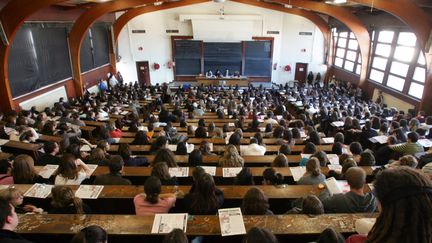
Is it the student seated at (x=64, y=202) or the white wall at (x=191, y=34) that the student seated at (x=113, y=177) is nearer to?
the student seated at (x=64, y=202)

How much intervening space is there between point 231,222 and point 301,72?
61.9ft

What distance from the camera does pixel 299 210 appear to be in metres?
3.26

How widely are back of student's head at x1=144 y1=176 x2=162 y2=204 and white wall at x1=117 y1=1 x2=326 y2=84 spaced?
17.2 meters

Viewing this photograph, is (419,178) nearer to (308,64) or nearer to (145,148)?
(145,148)

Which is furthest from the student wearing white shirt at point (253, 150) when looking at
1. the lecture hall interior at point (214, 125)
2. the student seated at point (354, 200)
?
the student seated at point (354, 200)

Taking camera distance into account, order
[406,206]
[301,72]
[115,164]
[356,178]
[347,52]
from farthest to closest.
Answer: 1. [301,72]
2. [347,52]
3. [115,164]
4. [356,178]
5. [406,206]

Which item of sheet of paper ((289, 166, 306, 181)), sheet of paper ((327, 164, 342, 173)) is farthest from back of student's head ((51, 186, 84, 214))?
sheet of paper ((327, 164, 342, 173))

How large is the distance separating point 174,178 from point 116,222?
1406 millimetres

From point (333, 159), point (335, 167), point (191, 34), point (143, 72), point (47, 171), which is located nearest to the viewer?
point (47, 171)

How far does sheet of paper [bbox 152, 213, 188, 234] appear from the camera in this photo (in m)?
2.76

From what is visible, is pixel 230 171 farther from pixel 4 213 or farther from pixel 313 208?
pixel 4 213

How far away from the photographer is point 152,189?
3.33 m

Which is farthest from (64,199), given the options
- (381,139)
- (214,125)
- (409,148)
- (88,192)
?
(381,139)

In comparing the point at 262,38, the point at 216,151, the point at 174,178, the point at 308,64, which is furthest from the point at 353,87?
the point at 174,178
